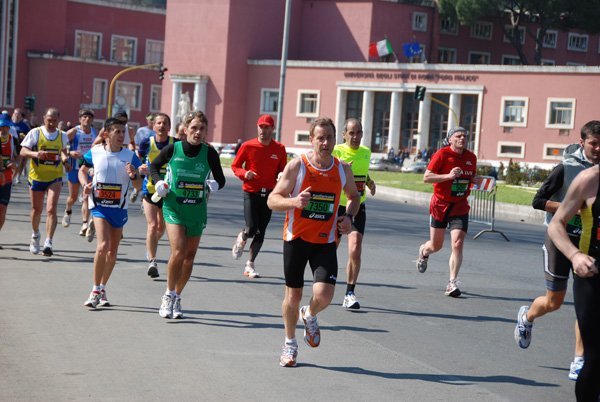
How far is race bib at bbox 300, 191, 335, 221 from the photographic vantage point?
688cm

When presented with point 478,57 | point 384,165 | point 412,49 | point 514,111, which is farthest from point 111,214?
point 478,57

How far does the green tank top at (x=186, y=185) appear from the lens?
8.53m

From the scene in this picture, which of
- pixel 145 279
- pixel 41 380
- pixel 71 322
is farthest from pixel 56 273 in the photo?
pixel 41 380

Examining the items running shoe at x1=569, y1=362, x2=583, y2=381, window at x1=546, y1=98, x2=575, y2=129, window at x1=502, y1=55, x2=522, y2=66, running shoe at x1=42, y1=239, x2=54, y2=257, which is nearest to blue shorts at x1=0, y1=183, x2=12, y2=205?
running shoe at x1=42, y1=239, x2=54, y2=257

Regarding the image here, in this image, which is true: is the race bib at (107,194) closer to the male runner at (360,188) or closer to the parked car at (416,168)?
the male runner at (360,188)

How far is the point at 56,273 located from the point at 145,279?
109cm

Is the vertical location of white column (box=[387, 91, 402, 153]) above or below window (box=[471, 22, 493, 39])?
below

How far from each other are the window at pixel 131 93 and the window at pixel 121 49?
2.60 m

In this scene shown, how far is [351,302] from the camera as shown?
954cm

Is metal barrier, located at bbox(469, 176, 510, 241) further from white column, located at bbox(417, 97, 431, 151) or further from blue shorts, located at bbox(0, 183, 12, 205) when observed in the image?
white column, located at bbox(417, 97, 431, 151)

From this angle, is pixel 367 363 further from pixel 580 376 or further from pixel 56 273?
pixel 56 273

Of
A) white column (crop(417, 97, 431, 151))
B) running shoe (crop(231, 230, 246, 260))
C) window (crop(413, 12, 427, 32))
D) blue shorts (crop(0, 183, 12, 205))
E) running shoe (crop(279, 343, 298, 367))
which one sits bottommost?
running shoe (crop(279, 343, 298, 367))

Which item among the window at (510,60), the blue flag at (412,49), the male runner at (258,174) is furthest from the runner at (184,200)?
the window at (510,60)

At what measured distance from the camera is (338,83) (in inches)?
2635
